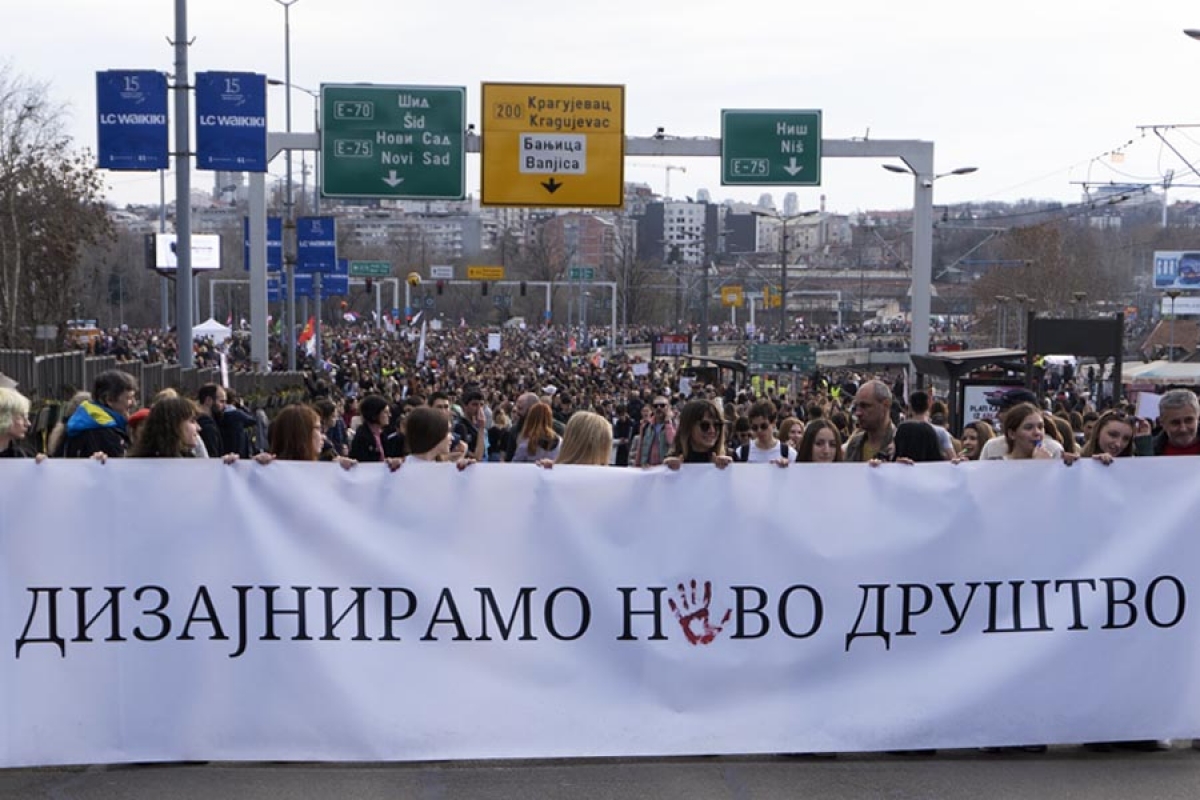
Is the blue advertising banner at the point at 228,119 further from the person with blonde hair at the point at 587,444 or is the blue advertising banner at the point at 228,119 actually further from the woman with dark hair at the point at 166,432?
the person with blonde hair at the point at 587,444

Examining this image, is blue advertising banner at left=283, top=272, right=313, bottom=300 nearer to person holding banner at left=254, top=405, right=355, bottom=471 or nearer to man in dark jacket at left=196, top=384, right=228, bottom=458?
man in dark jacket at left=196, top=384, right=228, bottom=458

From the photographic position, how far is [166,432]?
725 centimetres

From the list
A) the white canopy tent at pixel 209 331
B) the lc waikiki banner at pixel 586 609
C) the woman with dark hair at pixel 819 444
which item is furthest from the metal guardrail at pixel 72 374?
the white canopy tent at pixel 209 331

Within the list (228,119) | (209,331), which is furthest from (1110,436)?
(209,331)

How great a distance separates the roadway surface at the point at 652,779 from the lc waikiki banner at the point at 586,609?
0.32ft

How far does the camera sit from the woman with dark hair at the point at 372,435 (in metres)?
10.7

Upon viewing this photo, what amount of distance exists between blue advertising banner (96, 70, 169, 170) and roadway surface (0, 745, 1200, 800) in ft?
46.8

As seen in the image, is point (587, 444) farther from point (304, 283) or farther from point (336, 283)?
point (336, 283)

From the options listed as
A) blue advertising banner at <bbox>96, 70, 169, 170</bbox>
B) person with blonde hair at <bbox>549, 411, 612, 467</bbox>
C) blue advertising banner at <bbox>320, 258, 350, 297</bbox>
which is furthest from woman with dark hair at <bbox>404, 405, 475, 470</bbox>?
blue advertising banner at <bbox>320, 258, 350, 297</bbox>

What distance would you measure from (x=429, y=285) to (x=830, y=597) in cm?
14358

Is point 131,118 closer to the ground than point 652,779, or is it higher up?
higher up

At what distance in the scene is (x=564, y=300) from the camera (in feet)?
492

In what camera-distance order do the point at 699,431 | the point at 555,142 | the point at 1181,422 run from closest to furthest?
the point at 1181,422, the point at 699,431, the point at 555,142

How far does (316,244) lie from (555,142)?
1569 centimetres
